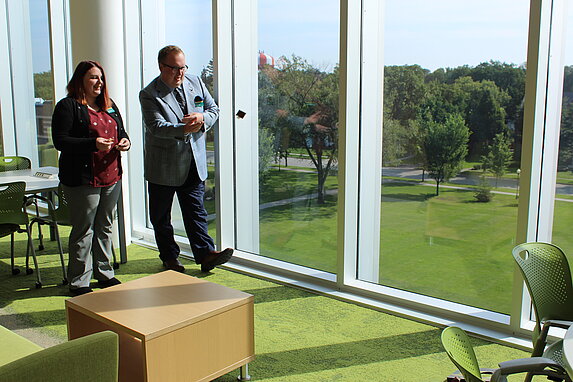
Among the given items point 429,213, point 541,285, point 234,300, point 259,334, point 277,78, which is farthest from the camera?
point 277,78

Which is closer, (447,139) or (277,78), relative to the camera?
(447,139)

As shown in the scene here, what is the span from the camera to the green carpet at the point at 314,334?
3602 mm

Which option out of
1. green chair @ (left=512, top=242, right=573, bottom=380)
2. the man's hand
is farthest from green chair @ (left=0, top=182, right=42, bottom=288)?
green chair @ (left=512, top=242, right=573, bottom=380)

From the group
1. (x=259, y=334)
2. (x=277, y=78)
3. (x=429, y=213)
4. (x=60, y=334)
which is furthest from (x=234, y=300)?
(x=277, y=78)

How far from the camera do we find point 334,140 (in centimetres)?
500

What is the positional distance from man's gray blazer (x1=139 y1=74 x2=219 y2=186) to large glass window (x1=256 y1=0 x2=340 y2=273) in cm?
59

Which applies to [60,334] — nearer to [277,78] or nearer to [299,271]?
[299,271]

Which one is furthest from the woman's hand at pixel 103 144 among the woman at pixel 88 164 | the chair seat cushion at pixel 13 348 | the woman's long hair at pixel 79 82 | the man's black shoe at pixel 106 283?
the chair seat cushion at pixel 13 348

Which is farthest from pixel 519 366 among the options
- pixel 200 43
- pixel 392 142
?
pixel 200 43

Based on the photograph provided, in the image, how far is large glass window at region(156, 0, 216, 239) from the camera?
586 cm

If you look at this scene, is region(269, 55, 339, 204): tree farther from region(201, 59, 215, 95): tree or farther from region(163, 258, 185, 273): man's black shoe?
region(163, 258, 185, 273): man's black shoe

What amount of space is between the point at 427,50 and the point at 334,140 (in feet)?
3.60

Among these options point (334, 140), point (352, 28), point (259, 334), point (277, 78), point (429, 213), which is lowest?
point (259, 334)

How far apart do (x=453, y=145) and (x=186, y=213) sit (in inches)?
97.1
